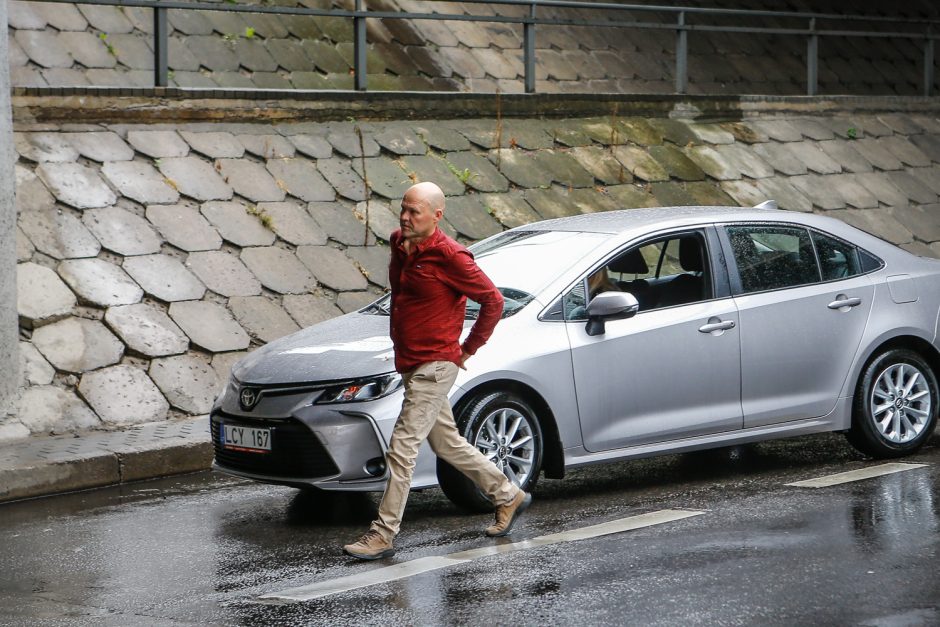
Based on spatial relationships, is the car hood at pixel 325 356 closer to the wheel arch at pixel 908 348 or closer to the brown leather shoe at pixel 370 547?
the brown leather shoe at pixel 370 547

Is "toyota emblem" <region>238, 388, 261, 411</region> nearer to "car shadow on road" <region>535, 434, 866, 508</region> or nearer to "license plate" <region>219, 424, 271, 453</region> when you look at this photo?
"license plate" <region>219, 424, 271, 453</region>

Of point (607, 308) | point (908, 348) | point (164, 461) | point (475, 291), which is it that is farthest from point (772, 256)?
point (164, 461)

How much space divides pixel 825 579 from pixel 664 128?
35.3 feet

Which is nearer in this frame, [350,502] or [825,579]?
[825,579]

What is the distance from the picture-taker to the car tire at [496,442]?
7.25m

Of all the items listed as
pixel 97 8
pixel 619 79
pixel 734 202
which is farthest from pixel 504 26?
pixel 97 8

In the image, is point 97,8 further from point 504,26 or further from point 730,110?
point 730,110

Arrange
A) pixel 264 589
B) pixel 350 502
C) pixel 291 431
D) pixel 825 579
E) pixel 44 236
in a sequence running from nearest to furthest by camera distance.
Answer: pixel 825 579 → pixel 264 589 → pixel 291 431 → pixel 350 502 → pixel 44 236

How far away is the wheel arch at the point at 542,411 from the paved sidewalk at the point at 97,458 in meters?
2.67

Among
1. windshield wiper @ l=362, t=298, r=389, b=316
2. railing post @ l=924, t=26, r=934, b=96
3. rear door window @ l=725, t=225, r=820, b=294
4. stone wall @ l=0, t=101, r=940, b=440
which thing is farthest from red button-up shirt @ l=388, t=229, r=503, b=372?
railing post @ l=924, t=26, r=934, b=96

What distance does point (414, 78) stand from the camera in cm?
1611

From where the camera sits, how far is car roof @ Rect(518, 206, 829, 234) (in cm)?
822

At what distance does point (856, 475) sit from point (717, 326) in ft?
3.67

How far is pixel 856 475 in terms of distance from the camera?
26.2 feet
